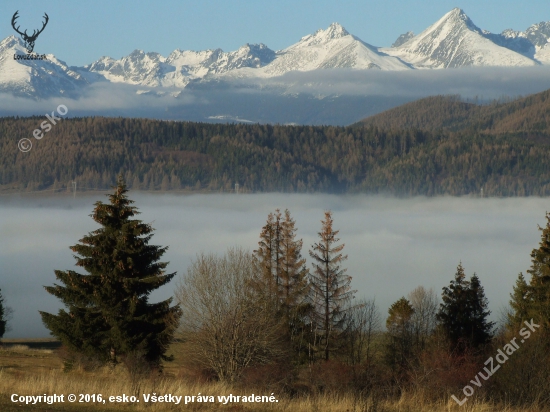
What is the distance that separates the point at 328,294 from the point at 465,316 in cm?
1017

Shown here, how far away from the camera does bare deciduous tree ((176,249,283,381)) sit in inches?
1484

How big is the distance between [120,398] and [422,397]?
7765 mm

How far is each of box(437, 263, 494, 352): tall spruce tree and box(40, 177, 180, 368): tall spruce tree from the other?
23.5 meters

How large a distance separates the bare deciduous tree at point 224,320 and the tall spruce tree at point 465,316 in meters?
16.2

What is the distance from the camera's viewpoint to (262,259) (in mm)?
50281

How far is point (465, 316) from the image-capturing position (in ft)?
179

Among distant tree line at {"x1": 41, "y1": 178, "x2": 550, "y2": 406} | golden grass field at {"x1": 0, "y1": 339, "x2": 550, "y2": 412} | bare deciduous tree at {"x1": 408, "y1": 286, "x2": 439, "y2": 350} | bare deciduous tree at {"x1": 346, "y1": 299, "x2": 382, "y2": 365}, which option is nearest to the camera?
golden grass field at {"x1": 0, "y1": 339, "x2": 550, "y2": 412}

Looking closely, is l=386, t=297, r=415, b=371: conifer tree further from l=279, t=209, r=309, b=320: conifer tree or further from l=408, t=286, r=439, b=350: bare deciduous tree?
l=279, t=209, r=309, b=320: conifer tree

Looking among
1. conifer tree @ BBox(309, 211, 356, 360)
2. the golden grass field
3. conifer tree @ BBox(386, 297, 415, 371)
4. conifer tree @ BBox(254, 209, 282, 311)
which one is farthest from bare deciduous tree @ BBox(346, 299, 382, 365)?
the golden grass field

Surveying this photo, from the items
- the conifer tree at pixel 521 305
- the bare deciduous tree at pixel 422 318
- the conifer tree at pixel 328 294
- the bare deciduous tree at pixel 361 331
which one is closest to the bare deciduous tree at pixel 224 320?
the bare deciduous tree at pixel 361 331

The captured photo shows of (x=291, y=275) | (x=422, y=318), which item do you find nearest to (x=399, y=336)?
(x=422, y=318)

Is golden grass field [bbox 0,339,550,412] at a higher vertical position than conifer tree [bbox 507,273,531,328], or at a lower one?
higher

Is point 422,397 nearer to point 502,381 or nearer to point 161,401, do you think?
point 161,401

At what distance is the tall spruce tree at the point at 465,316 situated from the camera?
53906mm
